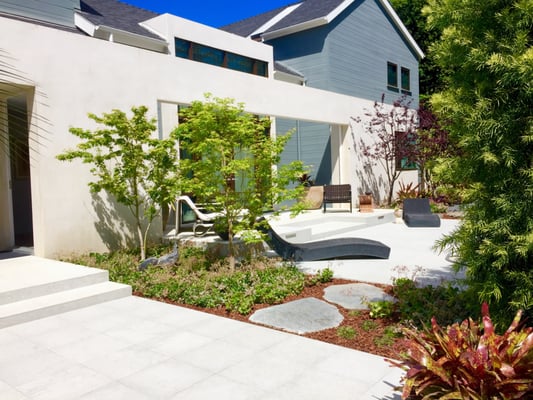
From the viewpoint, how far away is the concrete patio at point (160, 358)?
3.13 metres

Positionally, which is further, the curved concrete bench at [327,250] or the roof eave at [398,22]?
the roof eave at [398,22]

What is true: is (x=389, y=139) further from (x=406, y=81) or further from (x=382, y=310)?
(x=382, y=310)

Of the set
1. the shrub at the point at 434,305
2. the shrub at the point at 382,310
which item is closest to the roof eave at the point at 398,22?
the shrub at the point at 434,305

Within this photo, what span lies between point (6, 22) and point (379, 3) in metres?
17.1

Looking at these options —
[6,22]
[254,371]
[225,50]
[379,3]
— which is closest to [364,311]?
[254,371]

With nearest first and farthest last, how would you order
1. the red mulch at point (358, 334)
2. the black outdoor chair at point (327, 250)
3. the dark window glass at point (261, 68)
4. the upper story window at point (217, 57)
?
the red mulch at point (358, 334) → the black outdoor chair at point (327, 250) → the upper story window at point (217, 57) → the dark window glass at point (261, 68)

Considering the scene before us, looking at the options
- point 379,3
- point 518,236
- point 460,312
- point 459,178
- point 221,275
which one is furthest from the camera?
point 379,3

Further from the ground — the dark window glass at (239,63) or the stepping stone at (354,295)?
the dark window glass at (239,63)

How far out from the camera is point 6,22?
21.9ft

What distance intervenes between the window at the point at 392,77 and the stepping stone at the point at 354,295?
16.6m

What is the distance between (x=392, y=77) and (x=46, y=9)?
15090 millimetres

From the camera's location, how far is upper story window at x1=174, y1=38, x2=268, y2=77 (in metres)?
12.8

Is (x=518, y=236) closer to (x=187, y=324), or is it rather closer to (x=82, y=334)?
(x=187, y=324)

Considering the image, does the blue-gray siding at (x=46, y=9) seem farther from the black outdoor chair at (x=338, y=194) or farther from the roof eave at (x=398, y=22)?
the roof eave at (x=398, y=22)
